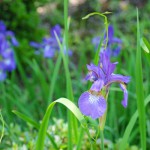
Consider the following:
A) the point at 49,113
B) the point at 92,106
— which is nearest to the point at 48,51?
the point at 49,113

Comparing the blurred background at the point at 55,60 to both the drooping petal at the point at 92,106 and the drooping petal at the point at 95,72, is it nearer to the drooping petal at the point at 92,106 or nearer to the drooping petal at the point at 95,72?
the drooping petal at the point at 95,72

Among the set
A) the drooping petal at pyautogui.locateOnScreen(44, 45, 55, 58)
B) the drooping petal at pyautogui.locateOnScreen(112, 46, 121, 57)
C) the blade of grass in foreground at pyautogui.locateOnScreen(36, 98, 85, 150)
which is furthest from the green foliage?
the blade of grass in foreground at pyautogui.locateOnScreen(36, 98, 85, 150)

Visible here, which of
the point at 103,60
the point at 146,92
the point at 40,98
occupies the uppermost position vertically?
the point at 103,60

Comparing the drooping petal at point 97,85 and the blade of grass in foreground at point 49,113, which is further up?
the drooping petal at point 97,85

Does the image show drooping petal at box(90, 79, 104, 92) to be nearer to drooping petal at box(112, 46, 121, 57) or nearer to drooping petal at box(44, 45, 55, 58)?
drooping petal at box(112, 46, 121, 57)

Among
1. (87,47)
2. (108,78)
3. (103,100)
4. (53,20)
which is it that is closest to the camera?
(103,100)

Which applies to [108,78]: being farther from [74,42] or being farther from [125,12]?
[125,12]

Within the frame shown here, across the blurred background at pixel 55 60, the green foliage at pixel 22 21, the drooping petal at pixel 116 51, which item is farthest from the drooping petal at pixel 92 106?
the green foliage at pixel 22 21

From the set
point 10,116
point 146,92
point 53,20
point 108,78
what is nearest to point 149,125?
point 146,92
